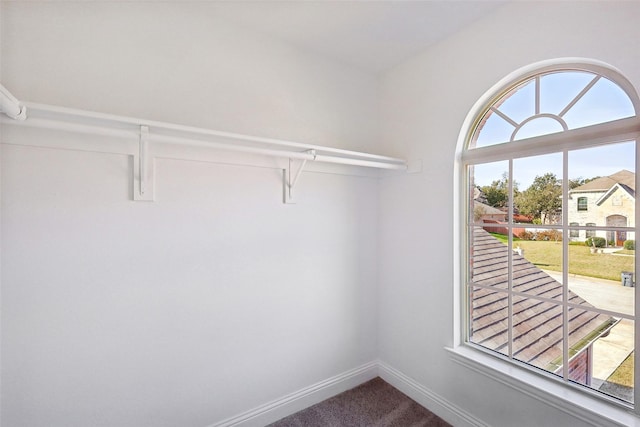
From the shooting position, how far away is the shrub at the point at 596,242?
4.29ft

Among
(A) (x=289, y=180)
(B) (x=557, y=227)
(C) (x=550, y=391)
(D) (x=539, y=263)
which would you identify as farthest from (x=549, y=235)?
(A) (x=289, y=180)

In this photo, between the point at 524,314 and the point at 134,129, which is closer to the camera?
the point at 134,129

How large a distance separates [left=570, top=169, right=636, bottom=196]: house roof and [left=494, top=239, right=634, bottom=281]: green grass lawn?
0.96ft

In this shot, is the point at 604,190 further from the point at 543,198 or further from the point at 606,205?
the point at 543,198

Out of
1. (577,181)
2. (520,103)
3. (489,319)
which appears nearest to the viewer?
(577,181)

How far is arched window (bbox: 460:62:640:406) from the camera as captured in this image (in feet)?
4.15

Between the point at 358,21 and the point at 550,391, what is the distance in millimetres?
2258

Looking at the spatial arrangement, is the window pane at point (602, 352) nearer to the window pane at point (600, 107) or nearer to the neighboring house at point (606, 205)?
the neighboring house at point (606, 205)

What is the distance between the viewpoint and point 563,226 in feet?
4.64

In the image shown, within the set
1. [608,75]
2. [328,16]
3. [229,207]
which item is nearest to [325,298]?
[229,207]

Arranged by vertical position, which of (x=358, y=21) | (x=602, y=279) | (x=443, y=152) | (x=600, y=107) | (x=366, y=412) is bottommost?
(x=366, y=412)

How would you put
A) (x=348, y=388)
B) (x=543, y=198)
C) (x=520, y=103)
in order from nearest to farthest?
(x=543, y=198)
(x=520, y=103)
(x=348, y=388)

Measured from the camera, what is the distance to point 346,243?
6.98ft

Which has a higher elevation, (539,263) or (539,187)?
(539,187)
